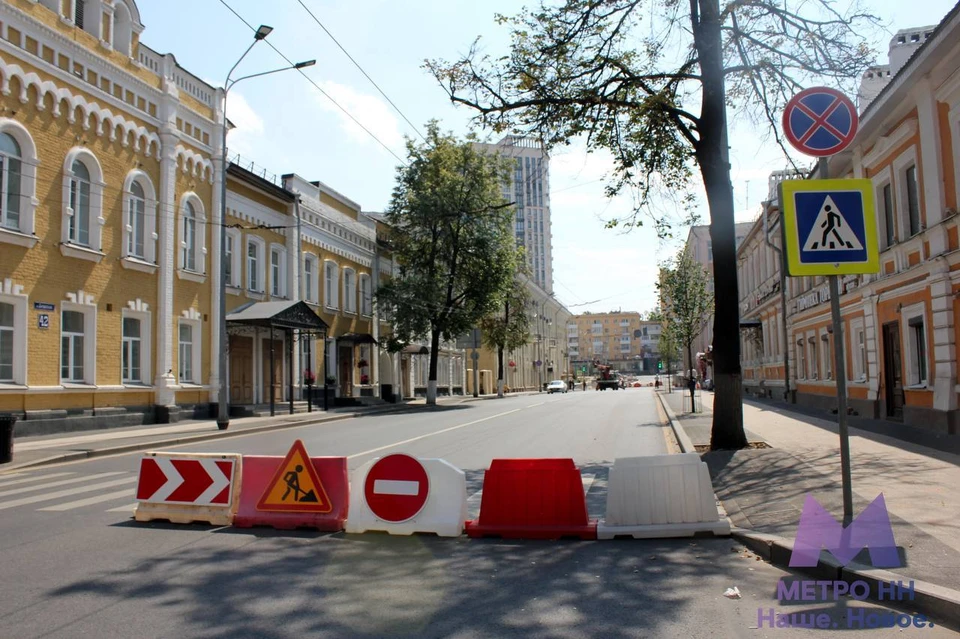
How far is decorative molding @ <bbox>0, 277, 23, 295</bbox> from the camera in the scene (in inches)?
706

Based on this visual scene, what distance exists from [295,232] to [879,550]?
1155 inches

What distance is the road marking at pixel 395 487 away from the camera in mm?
7254

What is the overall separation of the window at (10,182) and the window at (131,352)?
187 inches

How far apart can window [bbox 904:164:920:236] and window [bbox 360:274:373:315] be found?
2887cm

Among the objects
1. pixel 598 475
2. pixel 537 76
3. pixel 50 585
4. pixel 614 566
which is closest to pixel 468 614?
pixel 614 566

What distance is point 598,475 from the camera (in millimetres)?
11367

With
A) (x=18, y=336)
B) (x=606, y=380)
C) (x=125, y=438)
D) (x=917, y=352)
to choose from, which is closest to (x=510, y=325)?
(x=606, y=380)

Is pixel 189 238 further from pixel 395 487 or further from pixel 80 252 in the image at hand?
pixel 395 487

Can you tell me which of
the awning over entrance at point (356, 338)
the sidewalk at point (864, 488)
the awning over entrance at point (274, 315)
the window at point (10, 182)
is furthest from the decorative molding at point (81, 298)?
the awning over entrance at point (356, 338)

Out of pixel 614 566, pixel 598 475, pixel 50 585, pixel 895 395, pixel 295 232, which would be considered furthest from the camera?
pixel 295 232

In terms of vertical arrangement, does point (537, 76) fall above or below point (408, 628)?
above

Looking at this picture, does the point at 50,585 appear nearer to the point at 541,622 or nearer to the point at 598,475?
the point at 541,622

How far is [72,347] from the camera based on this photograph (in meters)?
20.2

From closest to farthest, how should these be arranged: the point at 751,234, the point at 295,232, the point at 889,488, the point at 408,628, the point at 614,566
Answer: the point at 408,628 → the point at 614,566 → the point at 889,488 → the point at 295,232 → the point at 751,234
